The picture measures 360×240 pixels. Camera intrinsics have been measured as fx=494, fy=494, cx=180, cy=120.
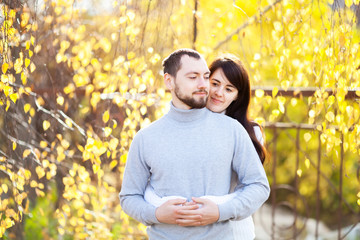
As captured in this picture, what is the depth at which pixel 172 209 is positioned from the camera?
177 centimetres

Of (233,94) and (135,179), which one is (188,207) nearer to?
(135,179)

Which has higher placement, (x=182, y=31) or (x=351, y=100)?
(x=182, y=31)

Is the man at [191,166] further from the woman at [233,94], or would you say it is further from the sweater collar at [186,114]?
the woman at [233,94]

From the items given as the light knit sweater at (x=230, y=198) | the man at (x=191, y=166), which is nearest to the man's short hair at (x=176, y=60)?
the man at (x=191, y=166)

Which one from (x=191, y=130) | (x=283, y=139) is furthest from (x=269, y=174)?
(x=191, y=130)

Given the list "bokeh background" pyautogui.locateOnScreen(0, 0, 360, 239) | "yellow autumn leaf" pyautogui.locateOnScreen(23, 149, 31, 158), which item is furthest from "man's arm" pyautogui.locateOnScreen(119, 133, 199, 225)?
"yellow autumn leaf" pyautogui.locateOnScreen(23, 149, 31, 158)

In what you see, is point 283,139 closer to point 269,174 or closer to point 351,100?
point 269,174

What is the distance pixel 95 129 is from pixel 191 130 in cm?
184

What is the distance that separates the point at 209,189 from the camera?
184cm

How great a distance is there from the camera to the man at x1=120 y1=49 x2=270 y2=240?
5.92ft

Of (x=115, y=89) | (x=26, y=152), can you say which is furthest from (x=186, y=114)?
(x=26, y=152)

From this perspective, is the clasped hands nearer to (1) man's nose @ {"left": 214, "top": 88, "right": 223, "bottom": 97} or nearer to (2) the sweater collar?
(2) the sweater collar

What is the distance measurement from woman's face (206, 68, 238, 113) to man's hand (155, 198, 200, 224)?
525mm

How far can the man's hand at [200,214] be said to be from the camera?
176cm
